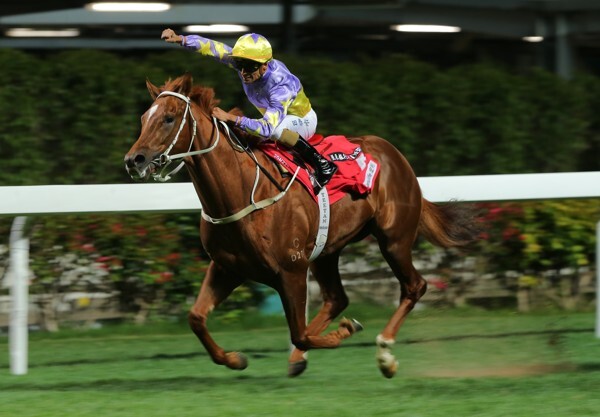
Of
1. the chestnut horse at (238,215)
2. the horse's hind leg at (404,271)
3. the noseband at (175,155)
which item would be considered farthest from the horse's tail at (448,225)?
the noseband at (175,155)

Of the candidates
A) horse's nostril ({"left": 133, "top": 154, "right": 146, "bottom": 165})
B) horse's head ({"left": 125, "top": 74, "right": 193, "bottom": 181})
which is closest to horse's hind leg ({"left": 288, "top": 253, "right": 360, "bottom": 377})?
horse's head ({"left": 125, "top": 74, "right": 193, "bottom": 181})

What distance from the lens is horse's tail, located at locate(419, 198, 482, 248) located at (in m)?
6.50

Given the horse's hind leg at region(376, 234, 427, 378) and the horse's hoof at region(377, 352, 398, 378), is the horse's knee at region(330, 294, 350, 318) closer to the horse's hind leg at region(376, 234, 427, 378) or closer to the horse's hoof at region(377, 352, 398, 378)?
the horse's hind leg at region(376, 234, 427, 378)

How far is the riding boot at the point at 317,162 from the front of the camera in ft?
18.6

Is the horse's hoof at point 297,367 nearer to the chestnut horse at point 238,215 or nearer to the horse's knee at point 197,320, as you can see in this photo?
the chestnut horse at point 238,215

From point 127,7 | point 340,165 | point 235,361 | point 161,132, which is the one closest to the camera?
point 161,132

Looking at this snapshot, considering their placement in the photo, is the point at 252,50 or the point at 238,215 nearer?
the point at 238,215

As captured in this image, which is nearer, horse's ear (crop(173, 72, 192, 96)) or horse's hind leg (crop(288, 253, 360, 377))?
horse's ear (crop(173, 72, 192, 96))

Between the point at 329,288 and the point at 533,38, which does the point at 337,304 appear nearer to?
the point at 329,288

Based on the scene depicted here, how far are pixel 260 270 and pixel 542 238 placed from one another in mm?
3087

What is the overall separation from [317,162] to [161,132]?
1001 millimetres

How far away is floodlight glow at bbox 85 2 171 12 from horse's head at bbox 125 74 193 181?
3.41 m

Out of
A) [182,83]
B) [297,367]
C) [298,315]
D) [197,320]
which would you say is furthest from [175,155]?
[297,367]

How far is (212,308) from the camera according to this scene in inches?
219
